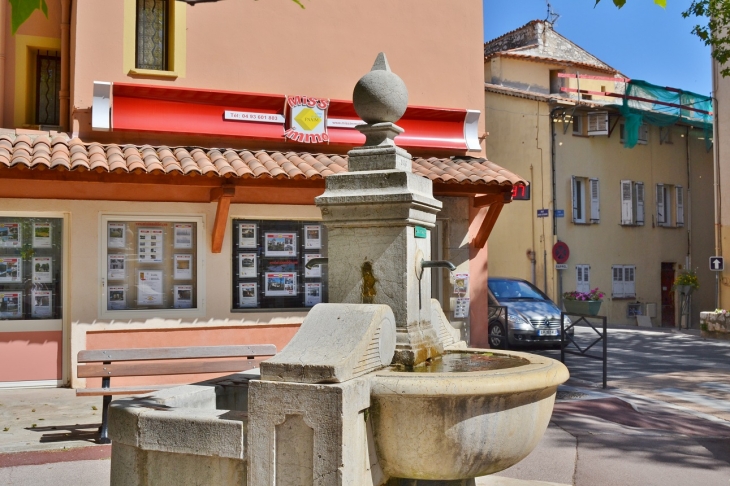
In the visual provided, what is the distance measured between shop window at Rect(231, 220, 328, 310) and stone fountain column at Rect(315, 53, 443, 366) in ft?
20.4

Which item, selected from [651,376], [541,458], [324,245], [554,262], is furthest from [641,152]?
[541,458]

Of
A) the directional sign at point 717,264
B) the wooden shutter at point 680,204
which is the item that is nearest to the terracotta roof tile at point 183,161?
the directional sign at point 717,264

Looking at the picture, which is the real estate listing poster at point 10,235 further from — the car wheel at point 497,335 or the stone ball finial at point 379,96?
the car wheel at point 497,335

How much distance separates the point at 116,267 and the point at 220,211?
5.46 feet

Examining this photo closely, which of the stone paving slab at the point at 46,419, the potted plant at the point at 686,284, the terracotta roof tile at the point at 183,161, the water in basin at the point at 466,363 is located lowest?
the stone paving slab at the point at 46,419

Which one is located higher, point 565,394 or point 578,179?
point 578,179

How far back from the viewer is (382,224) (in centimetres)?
474

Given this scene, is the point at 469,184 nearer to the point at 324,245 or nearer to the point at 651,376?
the point at 324,245

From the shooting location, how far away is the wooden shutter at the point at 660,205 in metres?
28.8

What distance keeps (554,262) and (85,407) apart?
770 inches

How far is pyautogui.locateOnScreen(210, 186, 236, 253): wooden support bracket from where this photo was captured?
1009 centimetres

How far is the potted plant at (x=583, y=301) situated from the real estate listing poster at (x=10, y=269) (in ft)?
60.2

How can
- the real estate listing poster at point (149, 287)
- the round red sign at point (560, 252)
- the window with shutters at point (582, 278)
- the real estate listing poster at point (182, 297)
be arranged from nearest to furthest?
the real estate listing poster at point (149, 287)
the real estate listing poster at point (182, 297)
the round red sign at point (560, 252)
the window with shutters at point (582, 278)

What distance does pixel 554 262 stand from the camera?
2578cm
